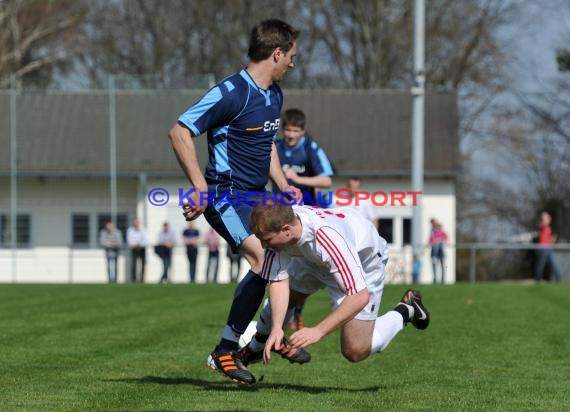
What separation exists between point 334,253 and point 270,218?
1.47 ft

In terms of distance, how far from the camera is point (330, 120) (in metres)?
36.9

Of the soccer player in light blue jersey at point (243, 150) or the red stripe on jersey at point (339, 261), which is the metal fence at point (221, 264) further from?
the red stripe on jersey at point (339, 261)

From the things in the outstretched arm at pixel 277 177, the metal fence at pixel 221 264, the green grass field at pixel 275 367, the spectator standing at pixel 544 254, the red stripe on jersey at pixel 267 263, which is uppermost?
the outstretched arm at pixel 277 177

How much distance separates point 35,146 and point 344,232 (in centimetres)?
2994

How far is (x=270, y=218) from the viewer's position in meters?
5.91

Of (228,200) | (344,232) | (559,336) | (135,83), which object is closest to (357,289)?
(344,232)

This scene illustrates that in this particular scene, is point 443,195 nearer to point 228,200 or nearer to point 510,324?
point 510,324

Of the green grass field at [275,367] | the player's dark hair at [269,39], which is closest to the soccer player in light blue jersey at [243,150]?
the player's dark hair at [269,39]

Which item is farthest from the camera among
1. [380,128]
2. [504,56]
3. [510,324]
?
[504,56]

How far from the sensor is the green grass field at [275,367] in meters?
6.31

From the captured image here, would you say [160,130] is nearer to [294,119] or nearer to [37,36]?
[37,36]

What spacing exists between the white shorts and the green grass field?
516mm

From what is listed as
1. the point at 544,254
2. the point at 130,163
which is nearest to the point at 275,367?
the point at 544,254

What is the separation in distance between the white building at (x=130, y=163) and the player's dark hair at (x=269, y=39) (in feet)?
83.4
